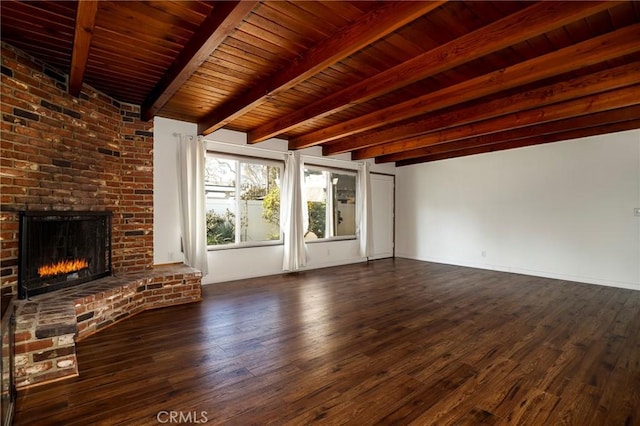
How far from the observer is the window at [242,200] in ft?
16.8

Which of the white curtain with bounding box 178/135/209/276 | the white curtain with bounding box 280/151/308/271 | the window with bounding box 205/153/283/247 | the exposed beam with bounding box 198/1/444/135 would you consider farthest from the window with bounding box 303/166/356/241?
the exposed beam with bounding box 198/1/444/135

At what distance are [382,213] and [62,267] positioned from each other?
638 centimetres

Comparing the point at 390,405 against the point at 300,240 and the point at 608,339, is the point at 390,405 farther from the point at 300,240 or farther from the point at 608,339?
the point at 300,240

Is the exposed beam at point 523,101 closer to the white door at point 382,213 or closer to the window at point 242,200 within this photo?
the window at point 242,200

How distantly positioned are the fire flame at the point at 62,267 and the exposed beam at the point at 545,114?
528 cm

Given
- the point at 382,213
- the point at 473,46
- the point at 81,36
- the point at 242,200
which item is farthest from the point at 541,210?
the point at 81,36

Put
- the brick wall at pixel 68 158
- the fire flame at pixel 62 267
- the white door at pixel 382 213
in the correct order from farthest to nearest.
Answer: the white door at pixel 382 213 → the fire flame at pixel 62 267 → the brick wall at pixel 68 158

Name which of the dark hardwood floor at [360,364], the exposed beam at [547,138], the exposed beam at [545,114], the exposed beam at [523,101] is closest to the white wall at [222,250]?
the dark hardwood floor at [360,364]

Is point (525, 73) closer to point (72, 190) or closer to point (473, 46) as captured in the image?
point (473, 46)

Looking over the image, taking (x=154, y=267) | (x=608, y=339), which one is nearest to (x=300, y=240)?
(x=154, y=267)

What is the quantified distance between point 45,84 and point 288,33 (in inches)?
97.1

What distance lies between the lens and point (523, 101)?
3.62 m

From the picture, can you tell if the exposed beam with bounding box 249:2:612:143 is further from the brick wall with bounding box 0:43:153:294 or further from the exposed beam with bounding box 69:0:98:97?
the brick wall with bounding box 0:43:153:294

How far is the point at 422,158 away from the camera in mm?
7383
